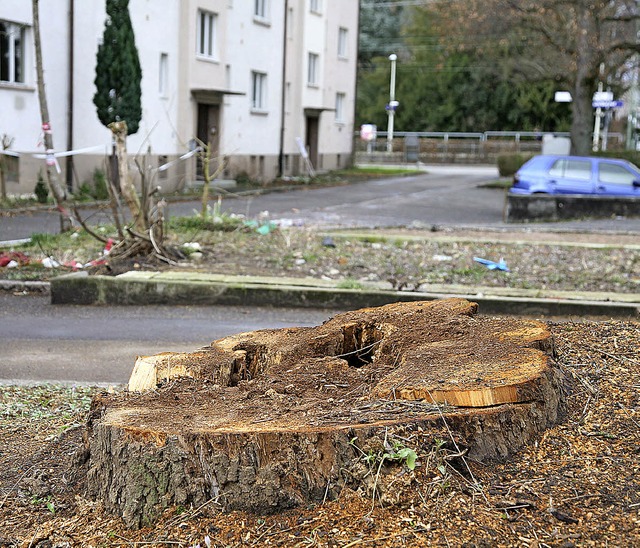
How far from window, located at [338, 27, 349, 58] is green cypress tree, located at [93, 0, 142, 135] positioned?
21837 mm

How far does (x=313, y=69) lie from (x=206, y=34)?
11.5m

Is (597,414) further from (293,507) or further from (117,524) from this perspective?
(117,524)

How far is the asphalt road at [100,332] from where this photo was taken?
7.32 m

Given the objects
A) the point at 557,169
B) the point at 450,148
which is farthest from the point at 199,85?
the point at 450,148

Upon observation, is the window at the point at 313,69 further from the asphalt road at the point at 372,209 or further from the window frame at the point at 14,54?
the window frame at the point at 14,54

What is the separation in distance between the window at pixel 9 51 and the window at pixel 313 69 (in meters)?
20.4

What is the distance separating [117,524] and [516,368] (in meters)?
1.62

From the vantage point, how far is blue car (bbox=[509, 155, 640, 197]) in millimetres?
22984

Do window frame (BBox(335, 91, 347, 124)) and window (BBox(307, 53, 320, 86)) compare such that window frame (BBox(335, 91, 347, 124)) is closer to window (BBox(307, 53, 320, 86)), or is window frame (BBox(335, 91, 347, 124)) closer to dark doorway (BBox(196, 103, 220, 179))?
window (BBox(307, 53, 320, 86))

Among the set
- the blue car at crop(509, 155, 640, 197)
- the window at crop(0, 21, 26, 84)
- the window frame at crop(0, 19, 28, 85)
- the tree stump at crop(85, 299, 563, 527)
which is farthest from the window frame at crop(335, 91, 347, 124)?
the tree stump at crop(85, 299, 563, 527)

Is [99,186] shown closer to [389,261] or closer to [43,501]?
[389,261]

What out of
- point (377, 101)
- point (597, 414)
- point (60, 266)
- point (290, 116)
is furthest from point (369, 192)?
point (377, 101)

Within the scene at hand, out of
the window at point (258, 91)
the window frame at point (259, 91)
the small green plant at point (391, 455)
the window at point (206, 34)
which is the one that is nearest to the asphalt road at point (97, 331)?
the small green plant at point (391, 455)

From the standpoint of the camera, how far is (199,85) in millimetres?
30922
